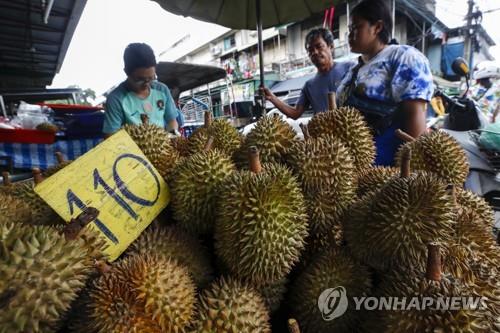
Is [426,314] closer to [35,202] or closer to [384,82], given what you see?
[35,202]

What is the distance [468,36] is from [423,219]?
2271 cm

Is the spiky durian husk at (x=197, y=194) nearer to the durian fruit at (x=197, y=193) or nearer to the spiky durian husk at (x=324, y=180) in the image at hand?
the durian fruit at (x=197, y=193)

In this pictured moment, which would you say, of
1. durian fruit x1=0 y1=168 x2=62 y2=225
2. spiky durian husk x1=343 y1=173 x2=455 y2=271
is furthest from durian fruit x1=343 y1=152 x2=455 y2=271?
durian fruit x1=0 y1=168 x2=62 y2=225

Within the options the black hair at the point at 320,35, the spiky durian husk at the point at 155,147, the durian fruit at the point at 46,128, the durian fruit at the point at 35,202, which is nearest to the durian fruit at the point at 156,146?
the spiky durian husk at the point at 155,147

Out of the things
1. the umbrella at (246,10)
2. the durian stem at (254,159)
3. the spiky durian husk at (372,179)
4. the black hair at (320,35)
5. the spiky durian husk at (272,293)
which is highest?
the umbrella at (246,10)

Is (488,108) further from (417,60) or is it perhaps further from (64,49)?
(64,49)

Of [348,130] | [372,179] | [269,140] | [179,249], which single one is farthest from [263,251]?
[348,130]

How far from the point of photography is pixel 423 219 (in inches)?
41.0

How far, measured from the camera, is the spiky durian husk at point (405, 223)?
1036mm

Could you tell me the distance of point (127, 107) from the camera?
3387 mm

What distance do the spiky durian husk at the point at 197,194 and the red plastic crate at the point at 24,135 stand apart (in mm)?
4595

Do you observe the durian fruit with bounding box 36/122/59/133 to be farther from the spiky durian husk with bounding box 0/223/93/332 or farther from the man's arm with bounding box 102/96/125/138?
the spiky durian husk with bounding box 0/223/93/332

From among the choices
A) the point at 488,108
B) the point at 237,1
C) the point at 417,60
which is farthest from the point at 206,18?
the point at 488,108

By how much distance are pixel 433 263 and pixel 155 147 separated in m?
1.20
